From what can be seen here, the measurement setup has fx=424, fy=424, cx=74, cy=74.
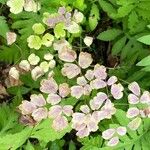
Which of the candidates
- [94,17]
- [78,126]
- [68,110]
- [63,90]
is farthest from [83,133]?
[94,17]

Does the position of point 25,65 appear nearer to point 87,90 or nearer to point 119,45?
point 87,90

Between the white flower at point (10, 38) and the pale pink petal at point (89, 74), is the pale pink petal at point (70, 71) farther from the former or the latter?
the white flower at point (10, 38)

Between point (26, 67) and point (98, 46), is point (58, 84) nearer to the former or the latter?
point (26, 67)

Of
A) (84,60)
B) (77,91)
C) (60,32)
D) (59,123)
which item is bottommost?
(59,123)

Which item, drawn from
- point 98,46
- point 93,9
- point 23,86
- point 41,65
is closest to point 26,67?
point 41,65

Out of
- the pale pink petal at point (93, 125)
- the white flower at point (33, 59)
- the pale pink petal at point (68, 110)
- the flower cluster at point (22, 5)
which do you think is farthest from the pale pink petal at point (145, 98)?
the flower cluster at point (22, 5)

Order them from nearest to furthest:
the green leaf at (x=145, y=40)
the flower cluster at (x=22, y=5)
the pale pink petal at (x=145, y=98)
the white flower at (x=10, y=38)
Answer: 1. the green leaf at (x=145, y=40)
2. the pale pink petal at (x=145, y=98)
3. the flower cluster at (x=22, y=5)
4. the white flower at (x=10, y=38)

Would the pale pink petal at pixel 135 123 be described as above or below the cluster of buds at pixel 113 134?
above

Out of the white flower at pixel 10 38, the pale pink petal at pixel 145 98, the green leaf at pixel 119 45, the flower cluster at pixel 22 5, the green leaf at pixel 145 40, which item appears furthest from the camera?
the green leaf at pixel 119 45
